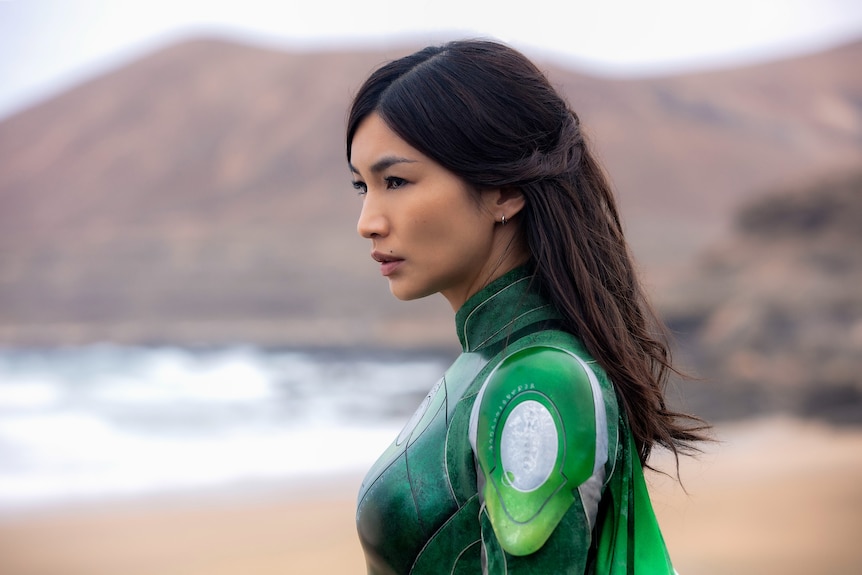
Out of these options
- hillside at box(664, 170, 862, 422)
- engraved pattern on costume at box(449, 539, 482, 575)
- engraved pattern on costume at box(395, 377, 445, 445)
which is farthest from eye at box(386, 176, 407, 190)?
hillside at box(664, 170, 862, 422)

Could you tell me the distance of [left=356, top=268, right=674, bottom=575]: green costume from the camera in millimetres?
937

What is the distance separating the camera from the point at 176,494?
27.7ft

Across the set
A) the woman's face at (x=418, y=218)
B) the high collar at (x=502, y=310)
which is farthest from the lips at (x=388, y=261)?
the high collar at (x=502, y=310)

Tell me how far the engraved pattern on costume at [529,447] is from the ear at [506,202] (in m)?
0.27

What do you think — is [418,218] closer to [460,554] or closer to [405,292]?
[405,292]

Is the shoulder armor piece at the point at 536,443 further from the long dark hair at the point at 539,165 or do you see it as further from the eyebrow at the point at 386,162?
the eyebrow at the point at 386,162

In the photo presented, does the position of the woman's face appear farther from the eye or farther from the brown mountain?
the brown mountain

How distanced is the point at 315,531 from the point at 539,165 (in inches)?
251

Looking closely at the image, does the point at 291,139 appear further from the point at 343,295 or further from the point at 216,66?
the point at 343,295

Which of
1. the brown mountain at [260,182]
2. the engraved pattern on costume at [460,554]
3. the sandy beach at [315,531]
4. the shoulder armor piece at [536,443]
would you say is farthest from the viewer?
the brown mountain at [260,182]

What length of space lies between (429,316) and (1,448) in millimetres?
9335

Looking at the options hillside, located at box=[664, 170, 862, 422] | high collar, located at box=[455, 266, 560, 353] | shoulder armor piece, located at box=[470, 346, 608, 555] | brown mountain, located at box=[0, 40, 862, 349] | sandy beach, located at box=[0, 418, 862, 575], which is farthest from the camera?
brown mountain, located at box=[0, 40, 862, 349]

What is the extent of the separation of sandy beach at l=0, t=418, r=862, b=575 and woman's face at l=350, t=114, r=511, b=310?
5.09 meters

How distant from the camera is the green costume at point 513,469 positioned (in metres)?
0.94
